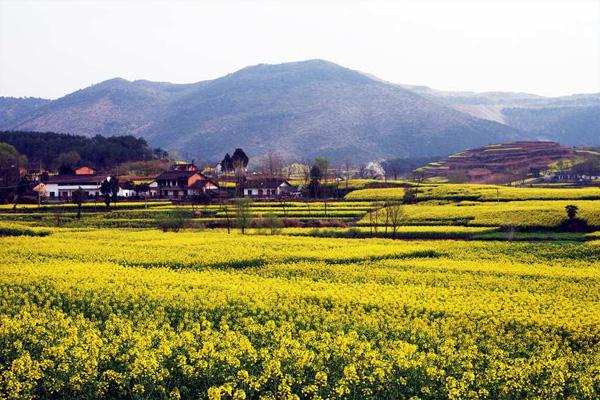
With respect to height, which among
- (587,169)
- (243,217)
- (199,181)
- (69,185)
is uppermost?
(69,185)

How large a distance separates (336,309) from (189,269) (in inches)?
611

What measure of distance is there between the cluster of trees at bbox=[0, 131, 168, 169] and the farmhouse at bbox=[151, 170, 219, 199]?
4719cm

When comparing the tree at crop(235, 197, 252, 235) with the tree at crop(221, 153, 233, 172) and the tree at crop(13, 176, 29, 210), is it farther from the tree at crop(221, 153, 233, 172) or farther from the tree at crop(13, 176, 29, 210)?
the tree at crop(221, 153, 233, 172)

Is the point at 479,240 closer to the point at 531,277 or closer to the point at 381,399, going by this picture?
the point at 531,277

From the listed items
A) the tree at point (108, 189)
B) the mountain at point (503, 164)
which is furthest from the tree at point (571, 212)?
the mountain at point (503, 164)

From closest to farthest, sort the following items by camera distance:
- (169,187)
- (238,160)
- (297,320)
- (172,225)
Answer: (297,320) < (172,225) < (169,187) < (238,160)

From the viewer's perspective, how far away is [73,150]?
163250mm

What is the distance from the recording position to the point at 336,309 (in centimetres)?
2862

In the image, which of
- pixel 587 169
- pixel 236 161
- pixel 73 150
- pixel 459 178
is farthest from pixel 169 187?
pixel 587 169

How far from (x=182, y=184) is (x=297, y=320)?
8788 centimetres

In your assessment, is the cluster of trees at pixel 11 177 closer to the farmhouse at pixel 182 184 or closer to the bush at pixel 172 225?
the farmhouse at pixel 182 184

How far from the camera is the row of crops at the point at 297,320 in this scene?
59.1ft

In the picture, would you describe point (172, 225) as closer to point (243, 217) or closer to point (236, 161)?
point (243, 217)

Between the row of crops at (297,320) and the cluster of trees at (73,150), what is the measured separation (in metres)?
109
